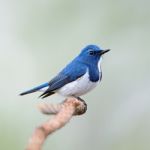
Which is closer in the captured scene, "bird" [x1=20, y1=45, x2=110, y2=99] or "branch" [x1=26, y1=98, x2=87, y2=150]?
"branch" [x1=26, y1=98, x2=87, y2=150]

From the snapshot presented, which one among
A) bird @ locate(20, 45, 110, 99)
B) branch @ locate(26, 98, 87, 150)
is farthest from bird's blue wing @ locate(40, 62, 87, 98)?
branch @ locate(26, 98, 87, 150)

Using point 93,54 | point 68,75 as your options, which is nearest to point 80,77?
point 68,75

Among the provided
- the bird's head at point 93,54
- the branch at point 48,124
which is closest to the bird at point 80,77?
the bird's head at point 93,54

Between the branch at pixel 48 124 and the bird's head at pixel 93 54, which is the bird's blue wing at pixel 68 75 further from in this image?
the branch at pixel 48 124

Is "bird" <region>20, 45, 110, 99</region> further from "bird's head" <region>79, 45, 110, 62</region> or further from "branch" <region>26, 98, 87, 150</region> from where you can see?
"branch" <region>26, 98, 87, 150</region>

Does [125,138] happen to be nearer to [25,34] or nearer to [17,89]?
[17,89]

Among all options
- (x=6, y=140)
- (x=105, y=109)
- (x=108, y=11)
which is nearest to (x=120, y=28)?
(x=108, y=11)

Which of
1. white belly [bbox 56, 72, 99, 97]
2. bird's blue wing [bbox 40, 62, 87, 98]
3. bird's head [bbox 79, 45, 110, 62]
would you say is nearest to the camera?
white belly [bbox 56, 72, 99, 97]
